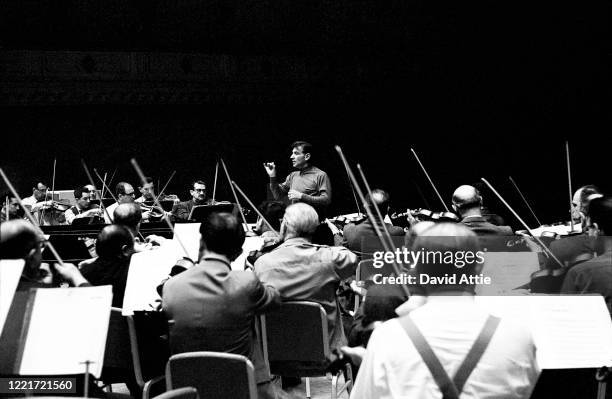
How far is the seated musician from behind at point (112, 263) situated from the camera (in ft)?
11.2

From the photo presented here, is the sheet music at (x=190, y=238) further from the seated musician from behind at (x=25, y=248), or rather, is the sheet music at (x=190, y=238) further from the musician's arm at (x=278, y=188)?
the musician's arm at (x=278, y=188)

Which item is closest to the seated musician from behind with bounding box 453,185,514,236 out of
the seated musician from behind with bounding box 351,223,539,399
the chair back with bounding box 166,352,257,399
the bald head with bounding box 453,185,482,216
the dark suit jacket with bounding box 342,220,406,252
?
the bald head with bounding box 453,185,482,216

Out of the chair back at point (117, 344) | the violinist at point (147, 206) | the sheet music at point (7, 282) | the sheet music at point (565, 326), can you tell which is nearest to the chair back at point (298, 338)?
the chair back at point (117, 344)

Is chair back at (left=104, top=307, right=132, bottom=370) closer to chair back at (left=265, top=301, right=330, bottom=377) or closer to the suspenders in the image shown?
chair back at (left=265, top=301, right=330, bottom=377)

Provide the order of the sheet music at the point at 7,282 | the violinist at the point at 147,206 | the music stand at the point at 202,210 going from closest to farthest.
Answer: the sheet music at the point at 7,282, the music stand at the point at 202,210, the violinist at the point at 147,206

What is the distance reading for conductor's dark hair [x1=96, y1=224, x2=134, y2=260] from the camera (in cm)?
345

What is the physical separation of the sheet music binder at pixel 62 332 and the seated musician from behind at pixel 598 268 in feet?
6.04

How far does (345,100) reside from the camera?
11852 mm

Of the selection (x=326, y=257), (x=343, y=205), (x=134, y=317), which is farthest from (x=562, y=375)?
(x=343, y=205)

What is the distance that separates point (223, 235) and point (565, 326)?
1353mm

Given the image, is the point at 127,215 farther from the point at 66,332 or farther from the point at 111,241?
the point at 66,332

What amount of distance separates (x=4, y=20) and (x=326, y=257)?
889 cm

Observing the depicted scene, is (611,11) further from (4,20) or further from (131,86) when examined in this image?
(4,20)

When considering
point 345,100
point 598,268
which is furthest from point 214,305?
point 345,100
